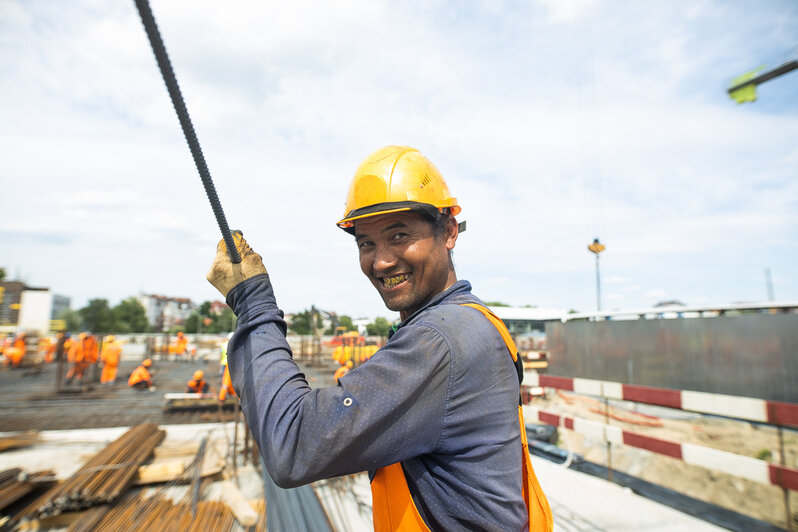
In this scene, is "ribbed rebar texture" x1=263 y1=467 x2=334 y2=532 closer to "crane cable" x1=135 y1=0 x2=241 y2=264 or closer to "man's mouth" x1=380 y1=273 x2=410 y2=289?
Answer: "man's mouth" x1=380 y1=273 x2=410 y2=289

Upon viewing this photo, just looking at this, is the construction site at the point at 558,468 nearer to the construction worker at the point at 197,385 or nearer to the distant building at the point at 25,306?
the construction worker at the point at 197,385

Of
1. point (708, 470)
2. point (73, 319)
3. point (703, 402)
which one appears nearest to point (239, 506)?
point (703, 402)

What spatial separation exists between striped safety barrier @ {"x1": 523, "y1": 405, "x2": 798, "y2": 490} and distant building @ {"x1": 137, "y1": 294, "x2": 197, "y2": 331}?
99861mm

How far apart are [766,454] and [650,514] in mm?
4573

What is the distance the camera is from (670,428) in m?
9.02

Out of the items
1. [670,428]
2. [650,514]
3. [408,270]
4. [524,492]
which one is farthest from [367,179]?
[670,428]

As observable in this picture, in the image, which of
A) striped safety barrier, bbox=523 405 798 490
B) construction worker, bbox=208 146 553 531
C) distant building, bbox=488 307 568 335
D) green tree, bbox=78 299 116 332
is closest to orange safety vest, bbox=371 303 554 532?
construction worker, bbox=208 146 553 531

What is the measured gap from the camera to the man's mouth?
1567 millimetres

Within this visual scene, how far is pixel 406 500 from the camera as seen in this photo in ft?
3.98

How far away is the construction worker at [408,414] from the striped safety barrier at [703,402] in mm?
3779

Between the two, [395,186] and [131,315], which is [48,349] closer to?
[395,186]

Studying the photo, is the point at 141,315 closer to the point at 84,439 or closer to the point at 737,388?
the point at 84,439

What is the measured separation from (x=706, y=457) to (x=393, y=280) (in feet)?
14.2

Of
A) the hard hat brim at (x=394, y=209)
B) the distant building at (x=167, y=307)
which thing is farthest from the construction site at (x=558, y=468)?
the distant building at (x=167, y=307)
